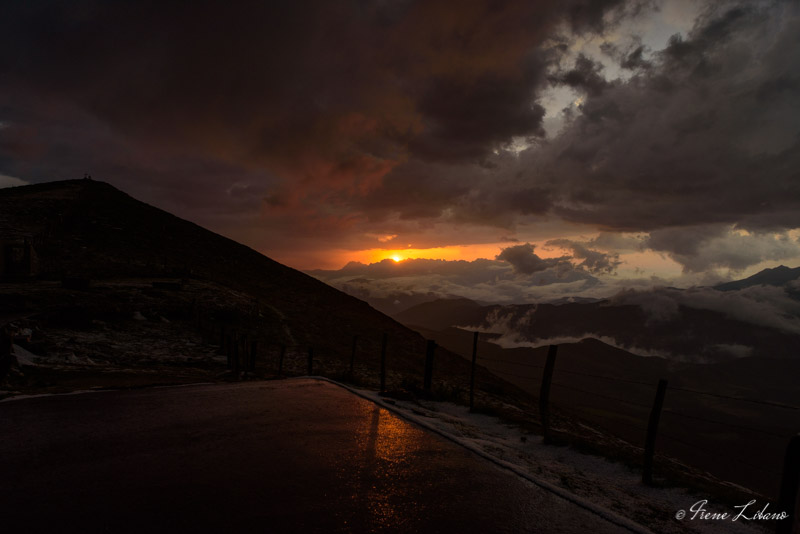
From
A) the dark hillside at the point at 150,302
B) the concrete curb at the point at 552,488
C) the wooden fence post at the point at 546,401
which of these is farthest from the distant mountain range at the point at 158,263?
the wooden fence post at the point at 546,401

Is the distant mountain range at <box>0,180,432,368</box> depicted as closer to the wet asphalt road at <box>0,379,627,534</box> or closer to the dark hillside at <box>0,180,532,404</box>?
the dark hillside at <box>0,180,532,404</box>

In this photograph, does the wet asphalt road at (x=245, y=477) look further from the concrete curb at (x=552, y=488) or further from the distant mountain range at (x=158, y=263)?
the distant mountain range at (x=158, y=263)

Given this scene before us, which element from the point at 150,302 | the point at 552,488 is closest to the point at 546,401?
the point at 552,488

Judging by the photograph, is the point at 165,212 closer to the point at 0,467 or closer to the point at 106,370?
the point at 106,370

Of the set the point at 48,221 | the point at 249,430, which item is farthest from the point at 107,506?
the point at 48,221

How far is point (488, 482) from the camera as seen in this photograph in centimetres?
776

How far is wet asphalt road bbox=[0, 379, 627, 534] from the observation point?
5.87 m

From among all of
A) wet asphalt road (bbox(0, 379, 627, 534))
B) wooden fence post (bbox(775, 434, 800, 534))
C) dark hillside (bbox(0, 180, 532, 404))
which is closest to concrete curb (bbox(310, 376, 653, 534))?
wet asphalt road (bbox(0, 379, 627, 534))

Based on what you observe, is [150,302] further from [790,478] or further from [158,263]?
[790,478]

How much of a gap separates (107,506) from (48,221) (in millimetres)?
66644

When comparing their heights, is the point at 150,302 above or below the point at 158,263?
below

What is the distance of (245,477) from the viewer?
714 centimetres

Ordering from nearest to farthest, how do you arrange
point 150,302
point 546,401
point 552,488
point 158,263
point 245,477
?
point 245,477
point 552,488
point 546,401
point 150,302
point 158,263

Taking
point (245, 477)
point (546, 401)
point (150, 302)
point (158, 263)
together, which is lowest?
point (245, 477)
